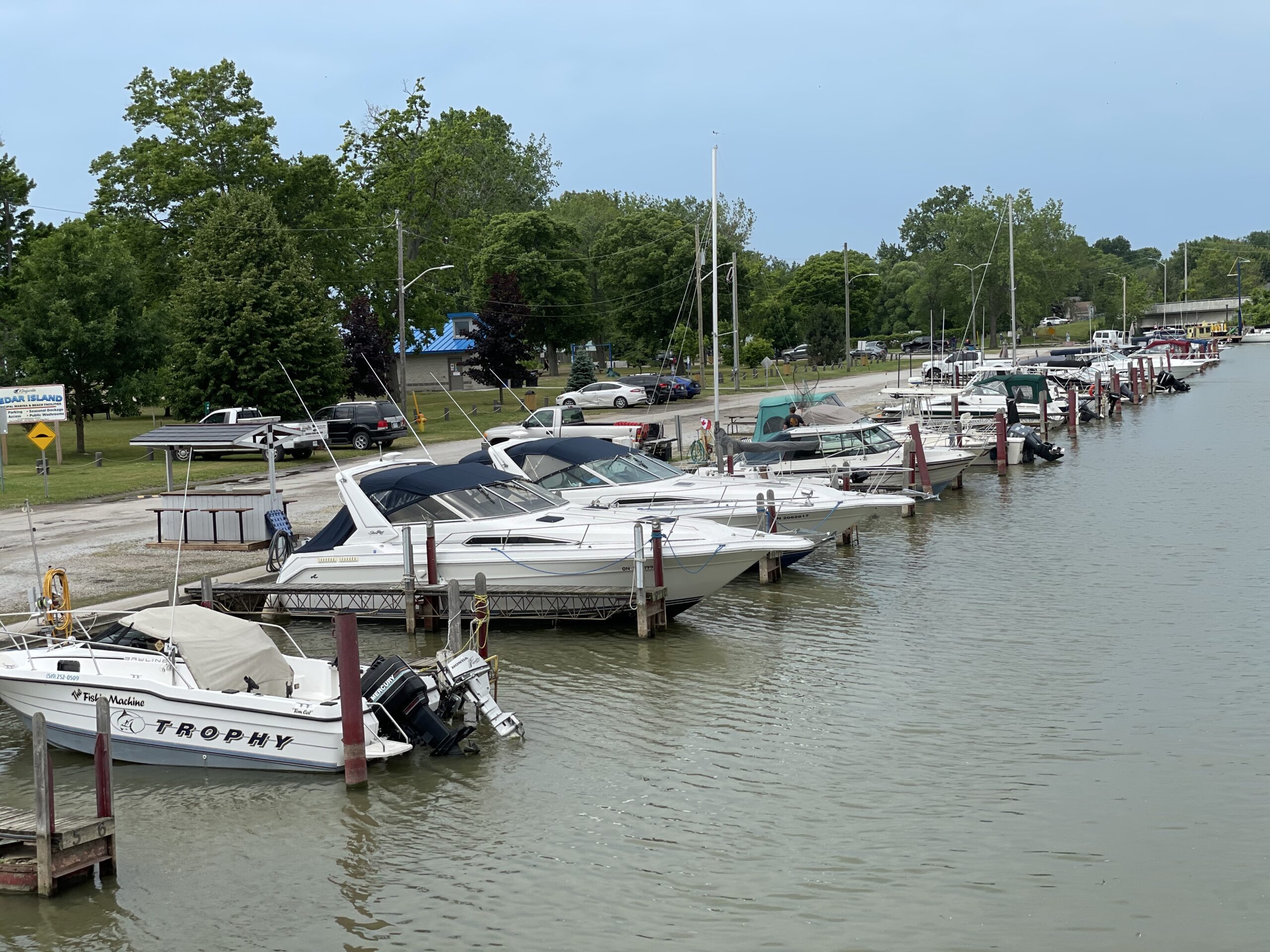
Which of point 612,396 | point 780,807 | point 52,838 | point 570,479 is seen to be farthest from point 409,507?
point 612,396

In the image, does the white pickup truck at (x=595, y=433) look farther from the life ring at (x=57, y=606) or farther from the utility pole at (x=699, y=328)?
the life ring at (x=57, y=606)

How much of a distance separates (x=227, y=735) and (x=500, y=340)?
166 ft

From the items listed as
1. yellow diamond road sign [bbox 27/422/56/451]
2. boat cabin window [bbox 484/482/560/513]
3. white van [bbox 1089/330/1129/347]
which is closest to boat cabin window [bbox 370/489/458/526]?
boat cabin window [bbox 484/482/560/513]

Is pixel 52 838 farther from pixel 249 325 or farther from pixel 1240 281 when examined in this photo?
pixel 1240 281

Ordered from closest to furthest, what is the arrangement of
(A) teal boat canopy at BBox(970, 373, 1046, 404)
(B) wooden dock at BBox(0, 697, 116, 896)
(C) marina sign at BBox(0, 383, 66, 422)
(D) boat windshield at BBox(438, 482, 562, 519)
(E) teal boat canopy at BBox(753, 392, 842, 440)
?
(B) wooden dock at BBox(0, 697, 116, 896) < (D) boat windshield at BBox(438, 482, 562, 519) < (E) teal boat canopy at BBox(753, 392, 842, 440) < (C) marina sign at BBox(0, 383, 66, 422) < (A) teal boat canopy at BBox(970, 373, 1046, 404)

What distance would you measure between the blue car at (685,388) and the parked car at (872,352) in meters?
40.5

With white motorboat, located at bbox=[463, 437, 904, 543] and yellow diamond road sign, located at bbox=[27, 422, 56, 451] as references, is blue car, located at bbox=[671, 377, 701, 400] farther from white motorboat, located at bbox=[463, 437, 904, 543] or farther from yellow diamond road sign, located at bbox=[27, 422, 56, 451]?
white motorboat, located at bbox=[463, 437, 904, 543]

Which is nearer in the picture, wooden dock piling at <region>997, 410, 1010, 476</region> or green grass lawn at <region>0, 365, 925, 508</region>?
green grass lawn at <region>0, 365, 925, 508</region>

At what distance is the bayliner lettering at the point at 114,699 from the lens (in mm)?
13672

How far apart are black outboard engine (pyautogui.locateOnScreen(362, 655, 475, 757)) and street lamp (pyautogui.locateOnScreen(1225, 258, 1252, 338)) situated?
5879 inches

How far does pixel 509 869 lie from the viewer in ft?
36.8

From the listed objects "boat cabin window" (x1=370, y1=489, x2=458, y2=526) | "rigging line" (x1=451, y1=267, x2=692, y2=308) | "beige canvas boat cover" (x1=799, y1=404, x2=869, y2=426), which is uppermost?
"rigging line" (x1=451, y1=267, x2=692, y2=308)

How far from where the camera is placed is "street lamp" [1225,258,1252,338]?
14966 cm

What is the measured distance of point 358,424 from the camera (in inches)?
1874
